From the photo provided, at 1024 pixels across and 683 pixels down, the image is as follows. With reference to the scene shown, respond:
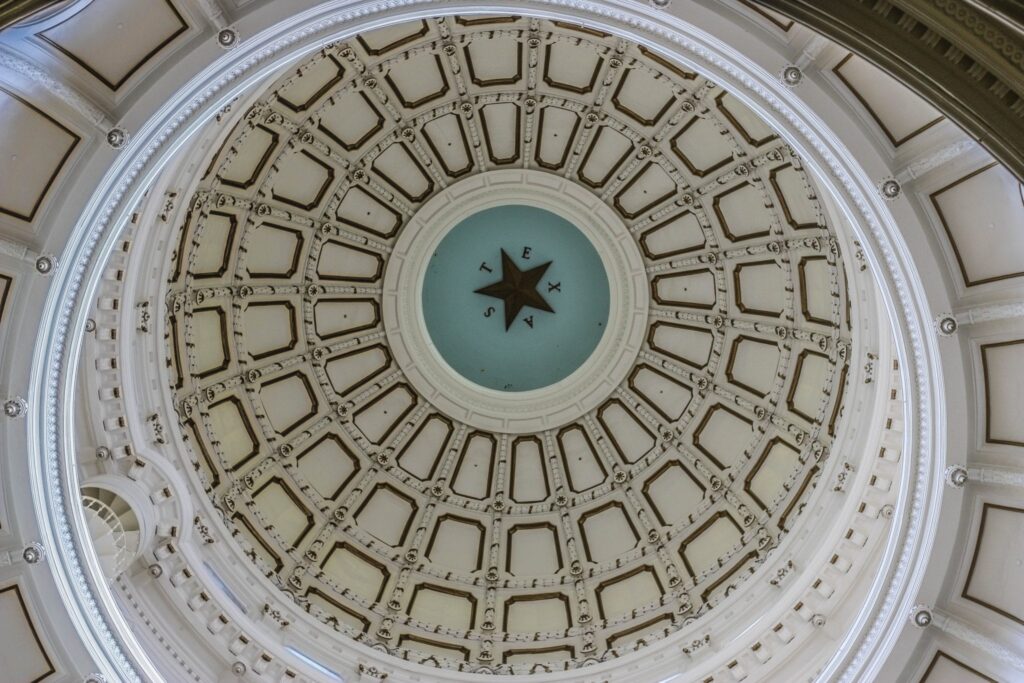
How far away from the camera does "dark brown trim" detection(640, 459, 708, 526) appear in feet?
72.5

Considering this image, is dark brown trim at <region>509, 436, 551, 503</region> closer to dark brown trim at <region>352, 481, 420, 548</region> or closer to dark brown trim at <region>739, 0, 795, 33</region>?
dark brown trim at <region>352, 481, 420, 548</region>

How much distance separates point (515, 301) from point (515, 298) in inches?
3.3

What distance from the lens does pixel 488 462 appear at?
2378 cm

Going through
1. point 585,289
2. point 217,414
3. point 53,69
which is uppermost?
point 585,289

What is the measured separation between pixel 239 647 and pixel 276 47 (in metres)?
11.7

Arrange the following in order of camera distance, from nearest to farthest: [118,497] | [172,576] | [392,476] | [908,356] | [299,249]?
[908,356], [118,497], [172,576], [299,249], [392,476]

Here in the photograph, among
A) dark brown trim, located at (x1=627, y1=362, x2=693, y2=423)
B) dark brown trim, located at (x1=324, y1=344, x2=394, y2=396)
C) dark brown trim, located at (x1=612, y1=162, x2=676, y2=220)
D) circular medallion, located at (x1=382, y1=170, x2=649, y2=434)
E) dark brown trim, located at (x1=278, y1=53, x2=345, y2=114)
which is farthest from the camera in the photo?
circular medallion, located at (x1=382, y1=170, x2=649, y2=434)

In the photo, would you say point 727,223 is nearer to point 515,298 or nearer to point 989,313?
point 515,298

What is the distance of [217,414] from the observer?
19.8 metres

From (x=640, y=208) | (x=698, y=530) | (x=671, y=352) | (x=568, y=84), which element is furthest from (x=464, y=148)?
(x=698, y=530)

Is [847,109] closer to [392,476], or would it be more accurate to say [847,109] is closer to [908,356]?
[908,356]

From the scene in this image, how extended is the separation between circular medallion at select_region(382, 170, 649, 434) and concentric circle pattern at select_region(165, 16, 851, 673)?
1.31ft

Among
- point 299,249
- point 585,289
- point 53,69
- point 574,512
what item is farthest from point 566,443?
point 53,69

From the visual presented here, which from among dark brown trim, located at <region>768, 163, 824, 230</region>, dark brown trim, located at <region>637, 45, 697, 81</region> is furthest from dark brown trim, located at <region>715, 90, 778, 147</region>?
dark brown trim, located at <region>637, 45, 697, 81</region>
